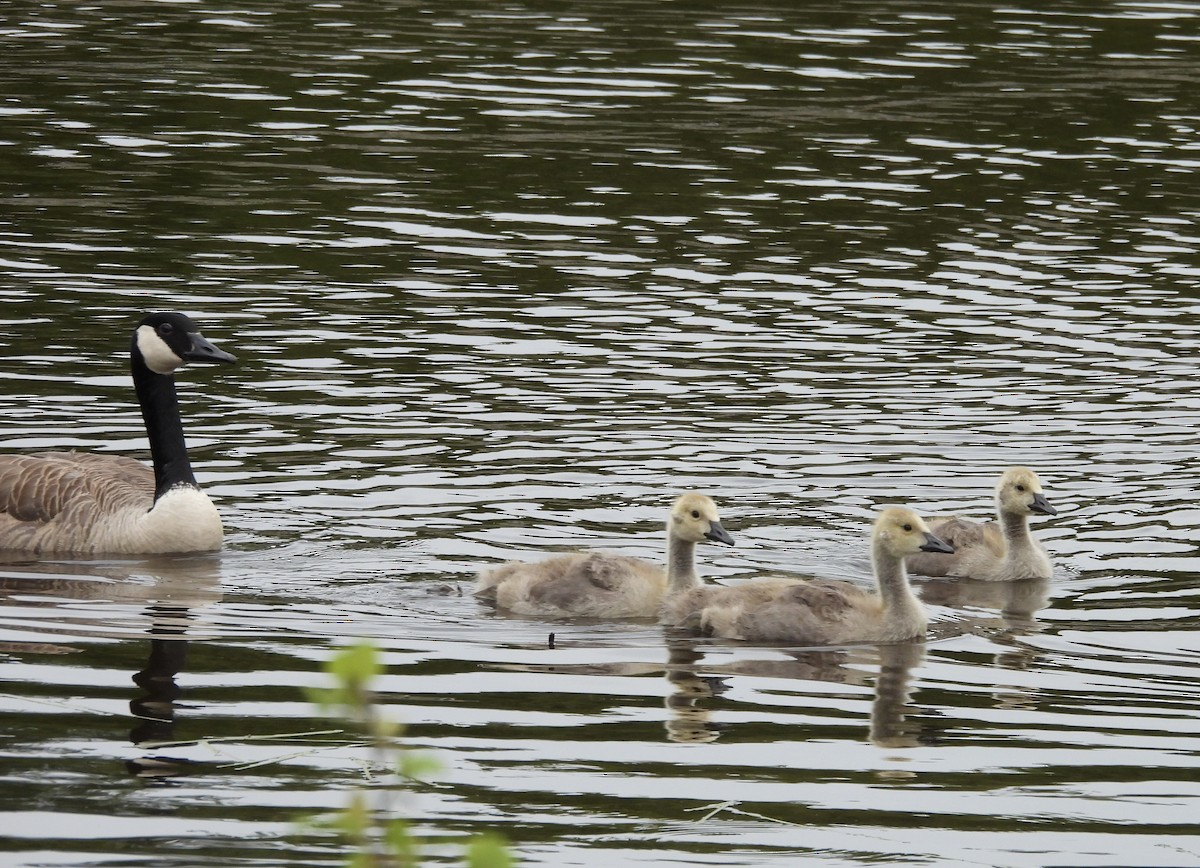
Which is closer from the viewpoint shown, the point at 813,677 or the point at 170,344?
the point at 813,677

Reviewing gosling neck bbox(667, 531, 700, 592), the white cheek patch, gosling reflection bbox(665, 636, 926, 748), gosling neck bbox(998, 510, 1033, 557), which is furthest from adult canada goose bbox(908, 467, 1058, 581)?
the white cheek patch

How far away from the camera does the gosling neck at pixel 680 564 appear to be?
1266cm

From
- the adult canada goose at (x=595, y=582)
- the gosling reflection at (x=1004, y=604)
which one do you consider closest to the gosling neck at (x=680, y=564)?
the adult canada goose at (x=595, y=582)

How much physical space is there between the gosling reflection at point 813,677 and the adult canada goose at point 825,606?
0.38 feet

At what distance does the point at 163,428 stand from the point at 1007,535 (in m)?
5.55

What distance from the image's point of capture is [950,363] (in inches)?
728

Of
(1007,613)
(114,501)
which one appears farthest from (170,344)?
(1007,613)

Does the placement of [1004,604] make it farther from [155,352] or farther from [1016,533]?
[155,352]

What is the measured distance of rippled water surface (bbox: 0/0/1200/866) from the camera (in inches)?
363

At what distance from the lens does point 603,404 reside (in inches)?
668

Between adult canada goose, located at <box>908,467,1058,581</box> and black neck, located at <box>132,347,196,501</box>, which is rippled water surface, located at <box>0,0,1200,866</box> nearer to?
adult canada goose, located at <box>908,467,1058,581</box>

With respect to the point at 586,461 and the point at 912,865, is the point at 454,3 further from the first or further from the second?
the point at 912,865

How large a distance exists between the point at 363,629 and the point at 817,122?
1780 centimetres

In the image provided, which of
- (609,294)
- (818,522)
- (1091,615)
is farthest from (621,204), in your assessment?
(1091,615)
